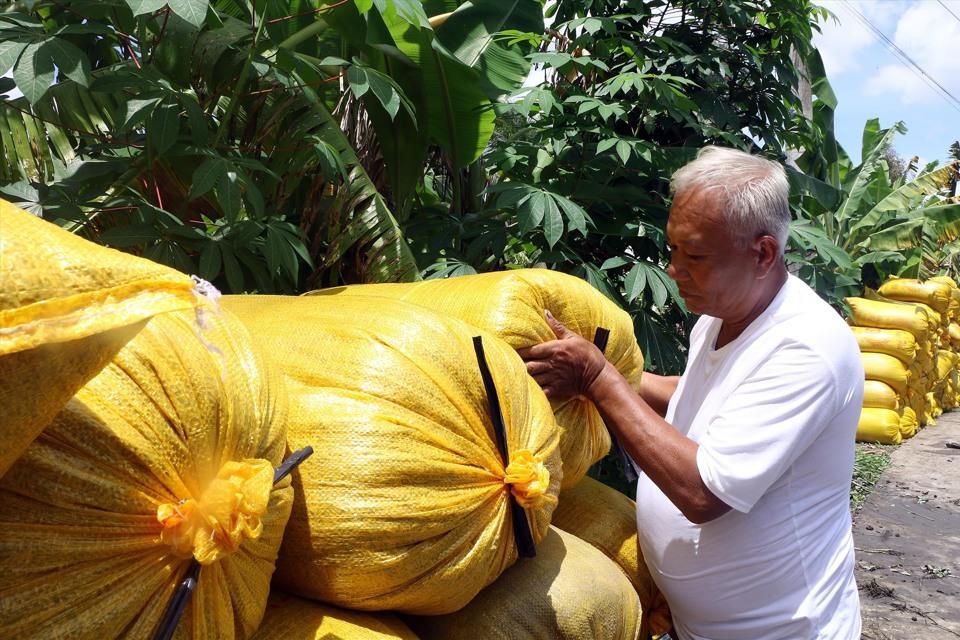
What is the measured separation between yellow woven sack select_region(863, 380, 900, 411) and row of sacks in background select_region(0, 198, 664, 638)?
7.45 m

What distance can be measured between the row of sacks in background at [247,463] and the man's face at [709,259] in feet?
1.52

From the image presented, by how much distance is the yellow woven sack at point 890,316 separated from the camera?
8141mm

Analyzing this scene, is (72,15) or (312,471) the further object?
(72,15)

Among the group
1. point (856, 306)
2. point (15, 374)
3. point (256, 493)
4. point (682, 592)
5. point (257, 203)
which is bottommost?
point (856, 306)

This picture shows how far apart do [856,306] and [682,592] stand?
7672mm

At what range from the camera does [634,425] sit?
1.55 metres

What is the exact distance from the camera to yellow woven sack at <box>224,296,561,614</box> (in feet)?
3.51

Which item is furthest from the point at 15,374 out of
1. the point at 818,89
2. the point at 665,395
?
the point at 818,89

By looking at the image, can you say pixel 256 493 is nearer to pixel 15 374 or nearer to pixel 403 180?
pixel 15 374

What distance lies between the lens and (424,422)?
1145 mm

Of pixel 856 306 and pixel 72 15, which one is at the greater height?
pixel 72 15

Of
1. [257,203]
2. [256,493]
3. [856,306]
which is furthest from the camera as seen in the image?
[856,306]

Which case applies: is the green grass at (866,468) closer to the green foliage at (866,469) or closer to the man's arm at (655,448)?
the green foliage at (866,469)

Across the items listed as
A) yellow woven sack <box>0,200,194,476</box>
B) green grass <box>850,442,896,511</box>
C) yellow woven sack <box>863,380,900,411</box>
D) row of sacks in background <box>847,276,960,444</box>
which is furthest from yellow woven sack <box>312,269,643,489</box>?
yellow woven sack <box>863,380,900,411</box>
